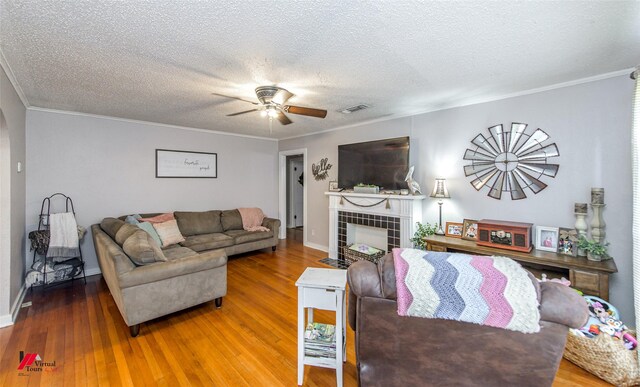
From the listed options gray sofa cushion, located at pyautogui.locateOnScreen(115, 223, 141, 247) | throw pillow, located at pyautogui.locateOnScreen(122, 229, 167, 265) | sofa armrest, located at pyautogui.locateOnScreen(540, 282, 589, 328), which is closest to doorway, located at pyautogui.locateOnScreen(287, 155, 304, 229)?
gray sofa cushion, located at pyautogui.locateOnScreen(115, 223, 141, 247)

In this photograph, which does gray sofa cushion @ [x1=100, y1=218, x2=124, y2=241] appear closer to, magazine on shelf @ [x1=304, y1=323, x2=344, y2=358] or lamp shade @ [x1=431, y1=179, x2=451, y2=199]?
magazine on shelf @ [x1=304, y1=323, x2=344, y2=358]

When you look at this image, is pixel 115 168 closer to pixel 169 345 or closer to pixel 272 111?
pixel 272 111

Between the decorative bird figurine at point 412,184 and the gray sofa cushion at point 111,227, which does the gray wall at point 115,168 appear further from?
the decorative bird figurine at point 412,184

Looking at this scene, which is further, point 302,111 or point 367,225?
point 367,225

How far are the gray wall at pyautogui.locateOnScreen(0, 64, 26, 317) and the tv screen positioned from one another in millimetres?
3875

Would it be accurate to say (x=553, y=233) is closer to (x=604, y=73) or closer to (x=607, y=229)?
(x=607, y=229)

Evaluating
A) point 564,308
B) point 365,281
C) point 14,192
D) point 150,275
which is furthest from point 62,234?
point 564,308

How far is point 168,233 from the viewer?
12.3 feet

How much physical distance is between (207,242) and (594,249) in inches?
180

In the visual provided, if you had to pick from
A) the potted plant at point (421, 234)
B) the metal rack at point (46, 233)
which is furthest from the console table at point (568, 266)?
the metal rack at point (46, 233)

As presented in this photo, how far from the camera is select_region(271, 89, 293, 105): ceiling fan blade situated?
8.59 ft

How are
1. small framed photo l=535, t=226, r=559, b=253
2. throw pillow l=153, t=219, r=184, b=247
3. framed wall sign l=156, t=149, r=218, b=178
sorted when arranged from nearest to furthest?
1. small framed photo l=535, t=226, r=559, b=253
2. throw pillow l=153, t=219, r=184, b=247
3. framed wall sign l=156, t=149, r=218, b=178

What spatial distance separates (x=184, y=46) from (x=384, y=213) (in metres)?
3.10

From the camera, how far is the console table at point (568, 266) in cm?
215
